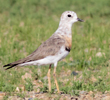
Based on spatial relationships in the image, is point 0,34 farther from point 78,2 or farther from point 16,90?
point 78,2

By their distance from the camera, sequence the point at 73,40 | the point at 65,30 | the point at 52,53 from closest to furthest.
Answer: the point at 52,53 < the point at 65,30 < the point at 73,40

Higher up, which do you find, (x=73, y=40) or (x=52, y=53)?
(x=73, y=40)

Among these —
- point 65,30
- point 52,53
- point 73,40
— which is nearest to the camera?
point 52,53

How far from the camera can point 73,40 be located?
8.14 metres

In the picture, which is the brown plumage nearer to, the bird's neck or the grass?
the bird's neck

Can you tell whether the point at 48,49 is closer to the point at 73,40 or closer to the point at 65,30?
the point at 65,30

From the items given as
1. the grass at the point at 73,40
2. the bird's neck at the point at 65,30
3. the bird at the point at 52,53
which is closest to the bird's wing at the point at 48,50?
the bird at the point at 52,53

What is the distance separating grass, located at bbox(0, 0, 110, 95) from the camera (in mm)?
5785

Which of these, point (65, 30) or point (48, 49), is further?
point (65, 30)

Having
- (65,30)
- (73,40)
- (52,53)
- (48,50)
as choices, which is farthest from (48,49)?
(73,40)

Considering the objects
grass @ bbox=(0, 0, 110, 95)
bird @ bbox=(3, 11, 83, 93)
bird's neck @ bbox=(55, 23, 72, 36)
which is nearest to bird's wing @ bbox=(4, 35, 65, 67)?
bird @ bbox=(3, 11, 83, 93)

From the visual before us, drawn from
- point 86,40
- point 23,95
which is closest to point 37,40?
point 86,40

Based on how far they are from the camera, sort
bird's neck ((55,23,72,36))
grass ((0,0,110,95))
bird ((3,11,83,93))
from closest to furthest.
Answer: bird ((3,11,83,93))
bird's neck ((55,23,72,36))
grass ((0,0,110,95))

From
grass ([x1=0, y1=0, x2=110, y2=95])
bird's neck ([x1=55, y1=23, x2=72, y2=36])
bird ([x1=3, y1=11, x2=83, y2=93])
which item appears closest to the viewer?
bird ([x1=3, y1=11, x2=83, y2=93])
